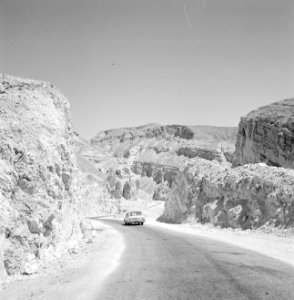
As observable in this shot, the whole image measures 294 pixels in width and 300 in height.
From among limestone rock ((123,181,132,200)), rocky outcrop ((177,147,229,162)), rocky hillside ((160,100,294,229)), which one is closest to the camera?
rocky hillside ((160,100,294,229))

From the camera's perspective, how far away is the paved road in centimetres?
769

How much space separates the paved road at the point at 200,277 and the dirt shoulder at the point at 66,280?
0.42 metres

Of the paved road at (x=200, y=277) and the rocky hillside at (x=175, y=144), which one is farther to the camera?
the rocky hillside at (x=175, y=144)

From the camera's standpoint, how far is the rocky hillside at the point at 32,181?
9.73 m

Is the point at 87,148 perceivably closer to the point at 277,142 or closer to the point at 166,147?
the point at 166,147

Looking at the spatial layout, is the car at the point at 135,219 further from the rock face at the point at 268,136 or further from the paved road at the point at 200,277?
the rock face at the point at 268,136

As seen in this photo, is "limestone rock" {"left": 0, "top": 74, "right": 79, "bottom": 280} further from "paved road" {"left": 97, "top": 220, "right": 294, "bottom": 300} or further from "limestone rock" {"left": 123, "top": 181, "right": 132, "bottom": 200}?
"limestone rock" {"left": 123, "top": 181, "right": 132, "bottom": 200}

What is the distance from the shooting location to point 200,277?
30.2 feet

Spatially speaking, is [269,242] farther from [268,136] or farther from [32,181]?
[268,136]

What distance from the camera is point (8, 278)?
352 inches

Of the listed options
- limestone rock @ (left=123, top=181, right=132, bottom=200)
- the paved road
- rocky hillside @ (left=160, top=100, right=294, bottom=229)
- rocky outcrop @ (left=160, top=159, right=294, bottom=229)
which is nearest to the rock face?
rocky hillside @ (left=160, top=100, right=294, bottom=229)

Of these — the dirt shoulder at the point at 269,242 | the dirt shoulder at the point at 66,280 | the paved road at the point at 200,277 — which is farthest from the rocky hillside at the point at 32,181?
the dirt shoulder at the point at 269,242

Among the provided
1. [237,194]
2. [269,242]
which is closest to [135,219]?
[237,194]

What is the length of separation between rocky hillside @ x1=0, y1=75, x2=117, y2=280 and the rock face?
1688 inches
